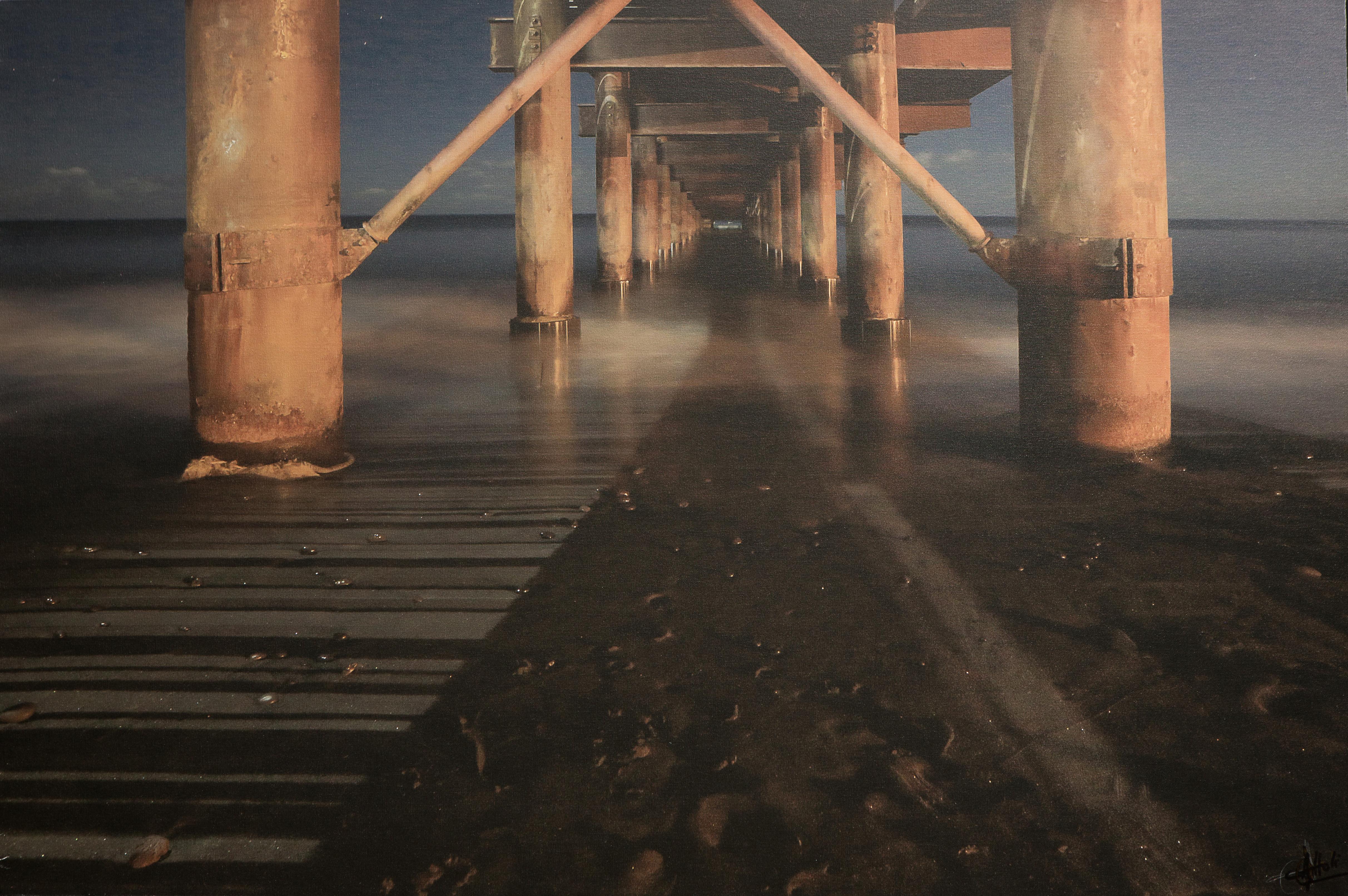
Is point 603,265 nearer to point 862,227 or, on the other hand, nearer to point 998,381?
point 862,227

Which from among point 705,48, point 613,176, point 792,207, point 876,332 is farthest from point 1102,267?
point 792,207

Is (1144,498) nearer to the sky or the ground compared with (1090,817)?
nearer to the sky

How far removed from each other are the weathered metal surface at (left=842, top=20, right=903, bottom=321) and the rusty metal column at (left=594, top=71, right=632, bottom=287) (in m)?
9.48

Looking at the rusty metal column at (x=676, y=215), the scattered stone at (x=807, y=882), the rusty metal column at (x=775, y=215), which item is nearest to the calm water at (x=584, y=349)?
the scattered stone at (x=807, y=882)

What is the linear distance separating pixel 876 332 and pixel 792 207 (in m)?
16.0

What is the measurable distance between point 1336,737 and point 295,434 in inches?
173

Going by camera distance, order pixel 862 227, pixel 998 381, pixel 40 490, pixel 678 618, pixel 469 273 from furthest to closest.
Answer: pixel 469 273, pixel 862 227, pixel 998 381, pixel 40 490, pixel 678 618

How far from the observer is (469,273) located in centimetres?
3275

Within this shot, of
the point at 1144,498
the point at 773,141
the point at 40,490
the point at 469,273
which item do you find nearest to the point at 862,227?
the point at 1144,498

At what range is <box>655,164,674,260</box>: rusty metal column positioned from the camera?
112 ft

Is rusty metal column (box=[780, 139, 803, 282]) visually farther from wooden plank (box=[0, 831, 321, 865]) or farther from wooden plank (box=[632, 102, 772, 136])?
wooden plank (box=[0, 831, 321, 865])

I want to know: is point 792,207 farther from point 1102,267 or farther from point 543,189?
point 1102,267

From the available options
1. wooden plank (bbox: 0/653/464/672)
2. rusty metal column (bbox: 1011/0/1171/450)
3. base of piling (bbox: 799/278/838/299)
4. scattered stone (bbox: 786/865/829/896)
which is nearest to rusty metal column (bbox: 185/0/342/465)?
wooden plank (bbox: 0/653/464/672)

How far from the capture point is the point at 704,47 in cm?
1291
